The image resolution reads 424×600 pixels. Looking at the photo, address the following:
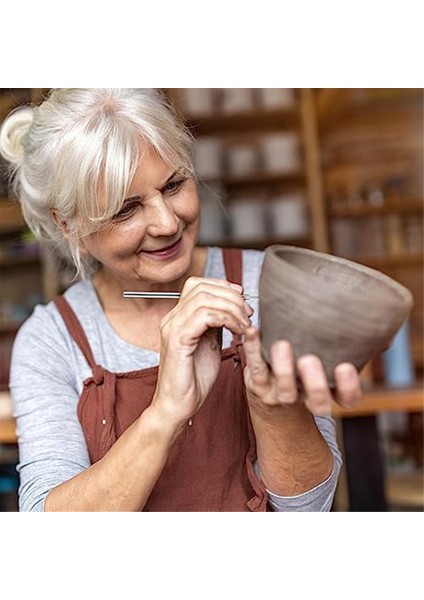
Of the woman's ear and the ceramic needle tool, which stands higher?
the woman's ear

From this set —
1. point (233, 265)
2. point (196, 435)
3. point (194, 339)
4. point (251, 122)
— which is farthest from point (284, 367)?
point (251, 122)

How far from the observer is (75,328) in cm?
146

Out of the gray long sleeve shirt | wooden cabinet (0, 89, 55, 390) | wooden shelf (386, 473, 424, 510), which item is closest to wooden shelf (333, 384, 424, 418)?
wooden shelf (386, 473, 424, 510)

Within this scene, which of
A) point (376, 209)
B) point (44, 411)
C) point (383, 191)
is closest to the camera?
point (44, 411)

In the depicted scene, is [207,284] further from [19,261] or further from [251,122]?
[19,261]

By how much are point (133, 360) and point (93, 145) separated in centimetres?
38

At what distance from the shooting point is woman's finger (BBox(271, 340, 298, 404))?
89cm

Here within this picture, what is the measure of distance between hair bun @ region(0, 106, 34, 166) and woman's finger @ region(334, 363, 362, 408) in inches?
31.7

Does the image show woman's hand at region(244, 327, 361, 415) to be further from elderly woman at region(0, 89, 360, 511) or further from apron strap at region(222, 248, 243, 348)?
apron strap at region(222, 248, 243, 348)

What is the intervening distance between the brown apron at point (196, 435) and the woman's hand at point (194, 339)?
280mm
